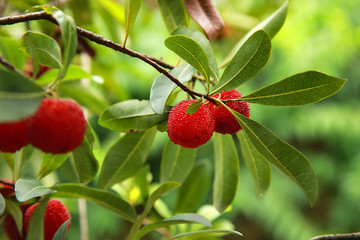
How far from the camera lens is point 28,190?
0.44m

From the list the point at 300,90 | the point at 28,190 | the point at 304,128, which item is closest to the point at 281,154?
the point at 300,90

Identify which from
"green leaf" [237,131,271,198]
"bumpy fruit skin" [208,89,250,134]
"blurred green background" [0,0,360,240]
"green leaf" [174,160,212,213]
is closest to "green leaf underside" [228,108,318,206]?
"bumpy fruit skin" [208,89,250,134]

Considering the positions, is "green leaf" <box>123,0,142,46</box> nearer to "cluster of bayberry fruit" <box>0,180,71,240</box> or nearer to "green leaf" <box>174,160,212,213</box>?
"cluster of bayberry fruit" <box>0,180,71,240</box>

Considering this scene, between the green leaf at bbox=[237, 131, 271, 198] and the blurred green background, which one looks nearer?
the green leaf at bbox=[237, 131, 271, 198]

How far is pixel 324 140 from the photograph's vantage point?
166 inches

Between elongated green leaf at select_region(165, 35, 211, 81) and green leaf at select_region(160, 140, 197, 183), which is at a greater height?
elongated green leaf at select_region(165, 35, 211, 81)

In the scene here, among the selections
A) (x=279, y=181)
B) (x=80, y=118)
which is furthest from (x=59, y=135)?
(x=279, y=181)

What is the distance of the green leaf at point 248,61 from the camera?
444 mm

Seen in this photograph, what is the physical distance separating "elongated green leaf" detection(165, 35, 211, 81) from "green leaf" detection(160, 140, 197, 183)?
223 mm

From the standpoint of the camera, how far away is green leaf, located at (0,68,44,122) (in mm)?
293

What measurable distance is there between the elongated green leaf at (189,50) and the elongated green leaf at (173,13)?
0.19 metres

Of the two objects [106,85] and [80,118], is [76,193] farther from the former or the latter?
[106,85]

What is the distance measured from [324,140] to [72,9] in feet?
12.1

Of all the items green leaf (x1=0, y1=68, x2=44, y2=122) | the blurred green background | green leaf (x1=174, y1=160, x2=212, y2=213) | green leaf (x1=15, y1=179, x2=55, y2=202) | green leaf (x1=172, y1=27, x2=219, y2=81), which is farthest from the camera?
the blurred green background
